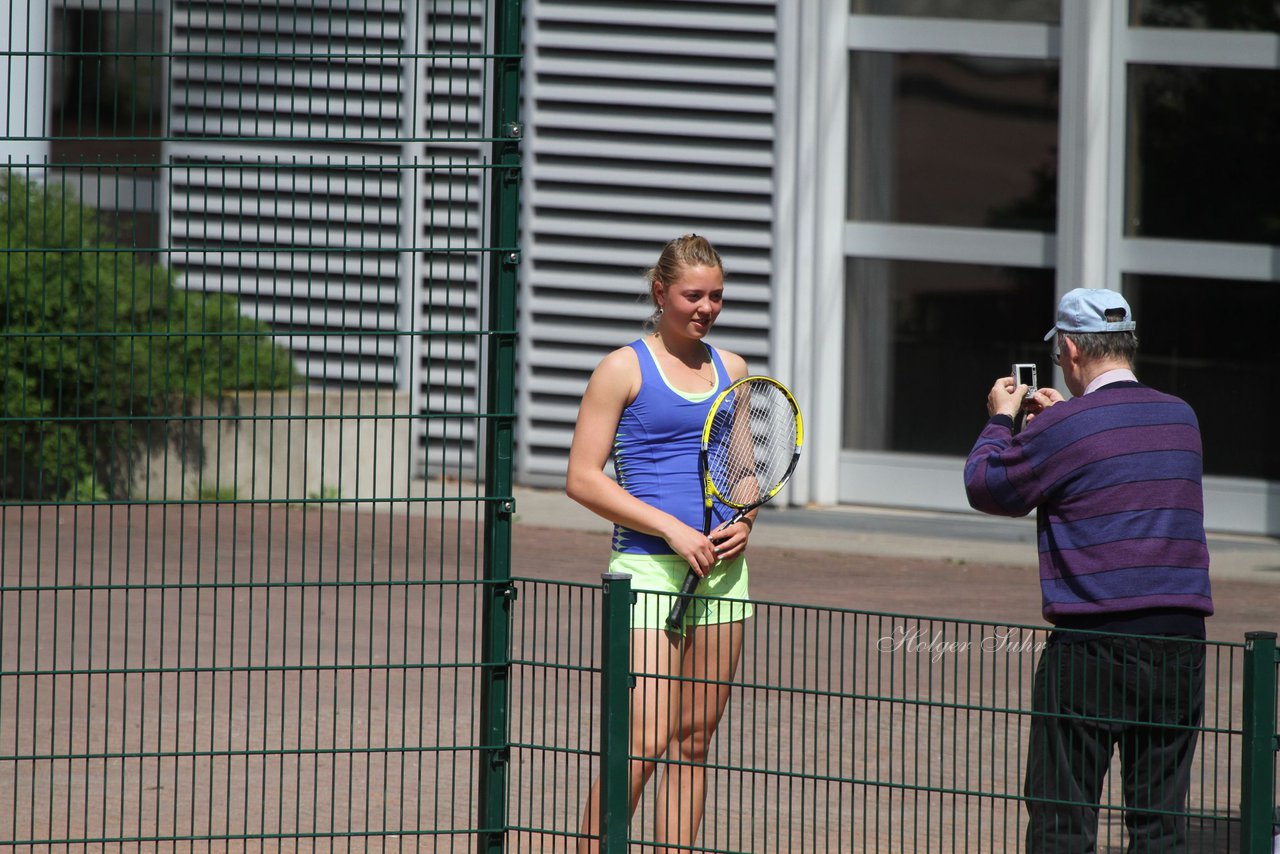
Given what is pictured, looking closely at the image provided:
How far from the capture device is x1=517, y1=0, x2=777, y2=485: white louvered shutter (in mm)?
12008

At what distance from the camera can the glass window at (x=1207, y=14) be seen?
→ 433 inches

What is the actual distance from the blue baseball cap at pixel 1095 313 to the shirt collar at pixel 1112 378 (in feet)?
0.33

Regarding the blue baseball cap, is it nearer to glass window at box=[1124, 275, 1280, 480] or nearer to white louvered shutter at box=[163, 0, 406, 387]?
white louvered shutter at box=[163, 0, 406, 387]

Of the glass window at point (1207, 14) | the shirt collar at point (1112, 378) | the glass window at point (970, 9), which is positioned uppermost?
the glass window at point (970, 9)

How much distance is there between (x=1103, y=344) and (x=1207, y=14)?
7.94m

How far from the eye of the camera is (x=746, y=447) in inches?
179

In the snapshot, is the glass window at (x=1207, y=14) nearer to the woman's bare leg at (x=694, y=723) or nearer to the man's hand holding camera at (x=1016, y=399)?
the man's hand holding camera at (x=1016, y=399)

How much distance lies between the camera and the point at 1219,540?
11.1m

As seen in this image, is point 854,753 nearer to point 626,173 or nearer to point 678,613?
point 678,613

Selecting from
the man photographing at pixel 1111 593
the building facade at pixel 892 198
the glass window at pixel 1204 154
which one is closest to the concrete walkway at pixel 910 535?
the building facade at pixel 892 198

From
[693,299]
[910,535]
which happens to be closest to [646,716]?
[693,299]

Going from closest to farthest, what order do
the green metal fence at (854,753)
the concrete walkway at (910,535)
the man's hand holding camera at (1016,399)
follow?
the green metal fence at (854,753) → the man's hand holding camera at (1016,399) → the concrete walkway at (910,535)

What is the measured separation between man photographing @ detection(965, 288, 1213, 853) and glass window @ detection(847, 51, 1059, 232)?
25.9 ft

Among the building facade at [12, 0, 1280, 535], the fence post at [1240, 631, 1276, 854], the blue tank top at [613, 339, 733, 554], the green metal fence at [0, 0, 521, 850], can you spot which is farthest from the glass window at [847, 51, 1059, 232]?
the fence post at [1240, 631, 1276, 854]
